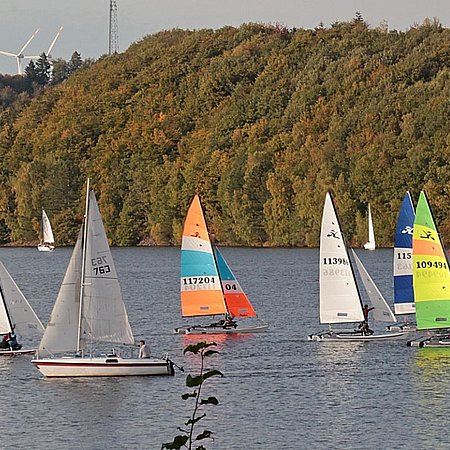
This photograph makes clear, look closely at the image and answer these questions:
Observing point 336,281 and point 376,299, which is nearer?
point 336,281

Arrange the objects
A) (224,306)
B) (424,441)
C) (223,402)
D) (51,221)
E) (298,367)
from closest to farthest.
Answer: (424,441), (223,402), (298,367), (224,306), (51,221)

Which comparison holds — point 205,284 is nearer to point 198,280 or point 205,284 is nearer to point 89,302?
point 198,280

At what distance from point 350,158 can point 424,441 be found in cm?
11050

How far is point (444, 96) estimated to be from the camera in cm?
14738

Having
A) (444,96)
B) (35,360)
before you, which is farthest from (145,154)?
(35,360)

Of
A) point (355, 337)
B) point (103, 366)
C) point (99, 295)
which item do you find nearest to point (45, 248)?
point (355, 337)

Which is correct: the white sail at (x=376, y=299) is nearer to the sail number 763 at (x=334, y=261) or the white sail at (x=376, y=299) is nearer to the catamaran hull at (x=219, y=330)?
the sail number 763 at (x=334, y=261)

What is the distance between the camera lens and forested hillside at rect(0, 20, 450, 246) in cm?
14438

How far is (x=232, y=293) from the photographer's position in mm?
62344

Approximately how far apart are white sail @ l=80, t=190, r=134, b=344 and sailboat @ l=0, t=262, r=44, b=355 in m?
7.44

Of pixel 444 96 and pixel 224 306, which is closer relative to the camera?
pixel 224 306

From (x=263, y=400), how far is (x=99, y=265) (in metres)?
7.40

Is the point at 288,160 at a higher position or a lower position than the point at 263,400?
higher

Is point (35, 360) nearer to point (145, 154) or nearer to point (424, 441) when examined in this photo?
point (424, 441)
